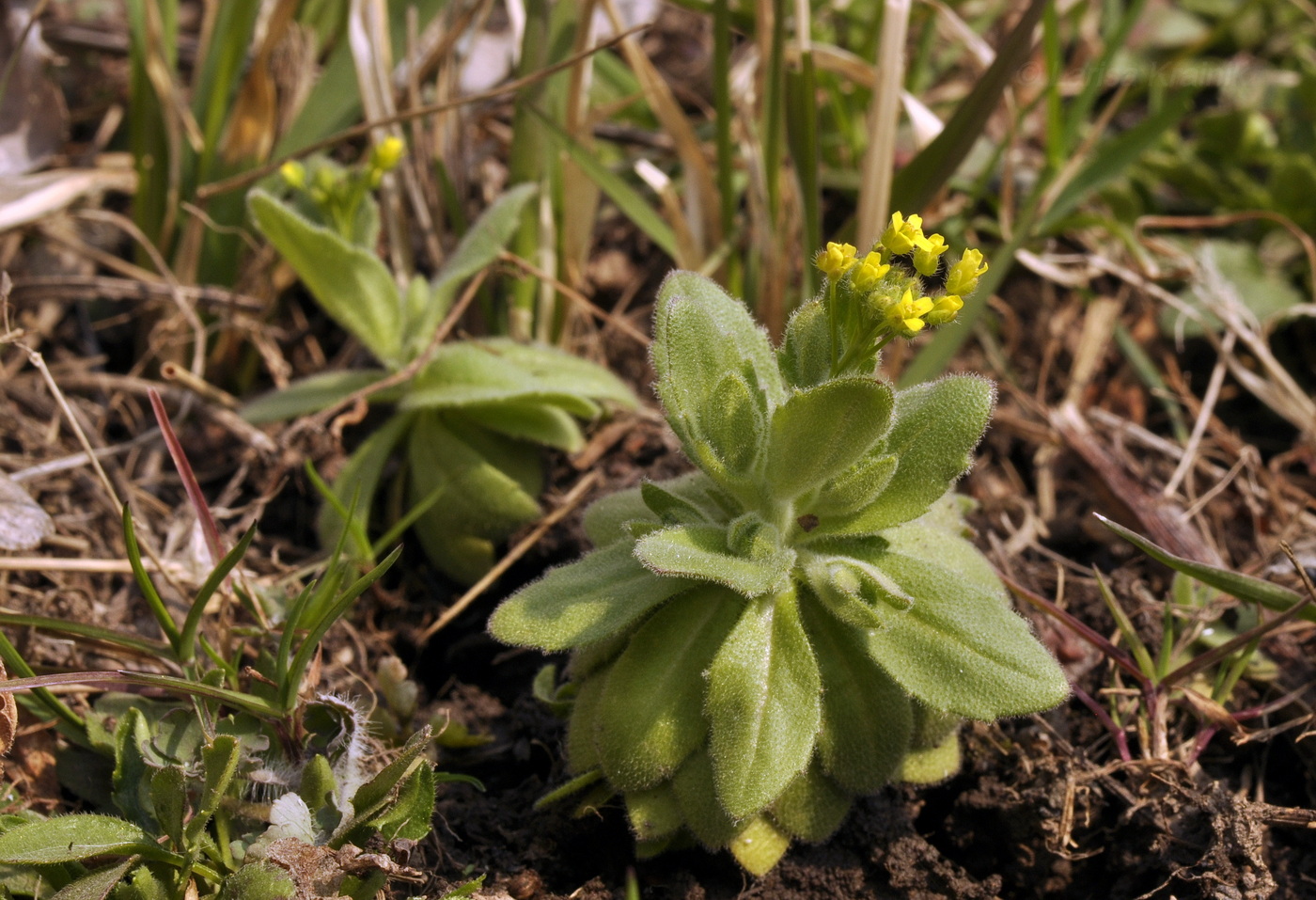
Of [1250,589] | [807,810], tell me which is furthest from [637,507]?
[1250,589]

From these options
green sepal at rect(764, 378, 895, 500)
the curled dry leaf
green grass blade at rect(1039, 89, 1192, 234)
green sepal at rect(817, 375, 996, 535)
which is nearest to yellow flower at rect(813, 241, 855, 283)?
green sepal at rect(764, 378, 895, 500)

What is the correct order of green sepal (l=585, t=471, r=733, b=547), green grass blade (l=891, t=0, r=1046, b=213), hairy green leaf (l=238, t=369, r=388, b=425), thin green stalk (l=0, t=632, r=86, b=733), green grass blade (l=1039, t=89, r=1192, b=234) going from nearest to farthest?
thin green stalk (l=0, t=632, r=86, b=733) < green sepal (l=585, t=471, r=733, b=547) < green grass blade (l=891, t=0, r=1046, b=213) < hairy green leaf (l=238, t=369, r=388, b=425) < green grass blade (l=1039, t=89, r=1192, b=234)

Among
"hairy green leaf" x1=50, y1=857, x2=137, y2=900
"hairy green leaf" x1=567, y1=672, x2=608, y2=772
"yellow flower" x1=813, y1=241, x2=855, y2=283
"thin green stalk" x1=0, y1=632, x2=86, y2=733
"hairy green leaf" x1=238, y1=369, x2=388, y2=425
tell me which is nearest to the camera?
"hairy green leaf" x1=50, y1=857, x2=137, y2=900

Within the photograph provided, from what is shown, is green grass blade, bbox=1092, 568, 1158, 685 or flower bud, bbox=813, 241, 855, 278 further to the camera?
green grass blade, bbox=1092, 568, 1158, 685

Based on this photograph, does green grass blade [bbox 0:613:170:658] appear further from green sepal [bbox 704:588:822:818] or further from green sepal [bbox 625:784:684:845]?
green sepal [bbox 704:588:822:818]

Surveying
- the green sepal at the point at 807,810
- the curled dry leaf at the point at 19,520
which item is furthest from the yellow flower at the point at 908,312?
the curled dry leaf at the point at 19,520

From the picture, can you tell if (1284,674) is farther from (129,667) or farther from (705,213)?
(129,667)

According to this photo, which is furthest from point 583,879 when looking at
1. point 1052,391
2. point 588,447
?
point 1052,391
